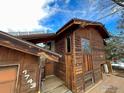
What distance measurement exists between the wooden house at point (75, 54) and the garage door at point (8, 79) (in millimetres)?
2593

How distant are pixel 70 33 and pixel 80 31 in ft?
3.18

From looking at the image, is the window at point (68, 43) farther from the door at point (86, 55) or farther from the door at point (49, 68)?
the door at point (49, 68)

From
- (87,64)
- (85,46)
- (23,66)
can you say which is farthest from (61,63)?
(23,66)

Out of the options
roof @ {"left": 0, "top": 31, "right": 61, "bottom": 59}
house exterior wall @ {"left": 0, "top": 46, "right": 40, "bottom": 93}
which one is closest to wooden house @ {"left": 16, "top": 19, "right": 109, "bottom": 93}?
house exterior wall @ {"left": 0, "top": 46, "right": 40, "bottom": 93}

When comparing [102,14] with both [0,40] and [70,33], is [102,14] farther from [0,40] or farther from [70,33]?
[0,40]

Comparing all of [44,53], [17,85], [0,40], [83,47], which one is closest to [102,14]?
[83,47]

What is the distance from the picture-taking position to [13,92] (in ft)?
12.0

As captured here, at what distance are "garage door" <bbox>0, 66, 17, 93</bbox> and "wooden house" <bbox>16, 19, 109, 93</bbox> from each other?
8.51 feet

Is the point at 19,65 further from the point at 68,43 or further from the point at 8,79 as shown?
the point at 68,43

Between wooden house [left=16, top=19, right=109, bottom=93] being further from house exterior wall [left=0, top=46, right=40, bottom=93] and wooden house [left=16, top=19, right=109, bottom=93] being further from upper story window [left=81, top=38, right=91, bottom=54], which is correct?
house exterior wall [left=0, top=46, right=40, bottom=93]

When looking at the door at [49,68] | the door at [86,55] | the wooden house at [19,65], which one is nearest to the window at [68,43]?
the door at [86,55]

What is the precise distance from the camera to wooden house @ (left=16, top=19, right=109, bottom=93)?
260 inches

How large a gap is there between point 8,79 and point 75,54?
4.22 m

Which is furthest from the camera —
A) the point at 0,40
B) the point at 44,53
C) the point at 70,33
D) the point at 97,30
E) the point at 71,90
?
the point at 97,30
